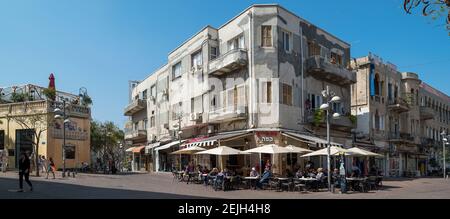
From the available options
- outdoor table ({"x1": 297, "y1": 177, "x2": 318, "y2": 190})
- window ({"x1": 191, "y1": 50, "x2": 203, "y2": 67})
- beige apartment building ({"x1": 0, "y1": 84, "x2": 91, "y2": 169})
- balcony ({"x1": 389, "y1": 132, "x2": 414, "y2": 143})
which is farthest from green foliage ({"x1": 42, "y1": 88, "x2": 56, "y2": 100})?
balcony ({"x1": 389, "y1": 132, "x2": 414, "y2": 143})

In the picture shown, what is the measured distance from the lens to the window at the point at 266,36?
98.1 ft

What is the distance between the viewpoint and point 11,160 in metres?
38.2

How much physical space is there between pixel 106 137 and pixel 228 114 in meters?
35.4

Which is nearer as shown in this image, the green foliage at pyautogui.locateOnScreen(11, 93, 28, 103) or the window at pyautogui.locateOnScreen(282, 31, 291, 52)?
the window at pyautogui.locateOnScreen(282, 31, 291, 52)

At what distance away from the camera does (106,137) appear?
202 feet

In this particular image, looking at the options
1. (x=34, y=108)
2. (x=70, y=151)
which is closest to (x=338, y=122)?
(x=70, y=151)

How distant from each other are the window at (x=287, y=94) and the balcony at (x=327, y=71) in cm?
273

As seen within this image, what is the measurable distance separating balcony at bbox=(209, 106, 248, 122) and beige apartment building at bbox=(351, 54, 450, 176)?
1260 cm

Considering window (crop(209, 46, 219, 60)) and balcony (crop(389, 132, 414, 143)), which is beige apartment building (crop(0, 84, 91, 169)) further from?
balcony (crop(389, 132, 414, 143))

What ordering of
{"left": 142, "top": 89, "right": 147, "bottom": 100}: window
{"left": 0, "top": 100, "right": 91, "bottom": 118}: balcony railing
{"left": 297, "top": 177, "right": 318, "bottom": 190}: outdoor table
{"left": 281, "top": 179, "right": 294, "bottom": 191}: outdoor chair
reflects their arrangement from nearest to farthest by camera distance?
{"left": 297, "top": 177, "right": 318, "bottom": 190}: outdoor table, {"left": 281, "top": 179, "right": 294, "bottom": 191}: outdoor chair, {"left": 0, "top": 100, "right": 91, "bottom": 118}: balcony railing, {"left": 142, "top": 89, "right": 147, "bottom": 100}: window

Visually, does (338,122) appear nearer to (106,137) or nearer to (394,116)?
(394,116)

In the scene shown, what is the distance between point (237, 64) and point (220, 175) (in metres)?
9.90

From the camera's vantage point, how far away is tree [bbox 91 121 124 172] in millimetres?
60463

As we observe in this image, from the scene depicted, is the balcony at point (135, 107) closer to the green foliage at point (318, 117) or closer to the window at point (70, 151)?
the window at point (70, 151)
